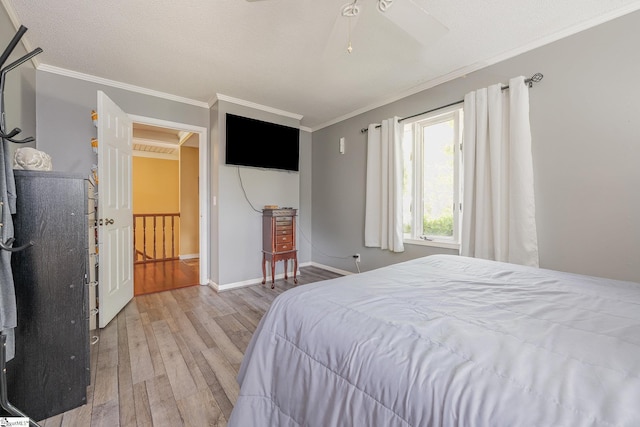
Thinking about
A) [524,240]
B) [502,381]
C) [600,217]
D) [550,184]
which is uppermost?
[550,184]

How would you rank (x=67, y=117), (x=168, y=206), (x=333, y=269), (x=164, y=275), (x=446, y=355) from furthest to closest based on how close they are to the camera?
(x=168, y=206) < (x=333, y=269) < (x=164, y=275) < (x=67, y=117) < (x=446, y=355)

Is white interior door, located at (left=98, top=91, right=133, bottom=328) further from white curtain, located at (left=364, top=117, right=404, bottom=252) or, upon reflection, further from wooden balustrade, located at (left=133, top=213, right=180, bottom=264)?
white curtain, located at (left=364, top=117, right=404, bottom=252)

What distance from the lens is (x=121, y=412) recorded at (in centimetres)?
143

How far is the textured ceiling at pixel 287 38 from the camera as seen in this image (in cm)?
186

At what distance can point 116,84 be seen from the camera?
3.02 m

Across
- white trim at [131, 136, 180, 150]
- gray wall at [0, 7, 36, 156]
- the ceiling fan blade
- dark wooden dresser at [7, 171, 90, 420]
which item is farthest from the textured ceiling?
white trim at [131, 136, 180, 150]

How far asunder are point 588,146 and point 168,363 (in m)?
3.45

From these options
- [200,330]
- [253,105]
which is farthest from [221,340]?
[253,105]

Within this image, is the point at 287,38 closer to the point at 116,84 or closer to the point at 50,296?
the point at 116,84

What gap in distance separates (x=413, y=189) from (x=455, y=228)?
2.29 ft

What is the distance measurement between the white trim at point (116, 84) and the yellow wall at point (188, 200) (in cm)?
224

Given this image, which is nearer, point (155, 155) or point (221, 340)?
point (221, 340)

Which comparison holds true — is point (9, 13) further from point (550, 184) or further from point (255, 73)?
point (550, 184)

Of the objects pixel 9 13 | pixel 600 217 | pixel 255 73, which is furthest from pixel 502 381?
pixel 9 13
